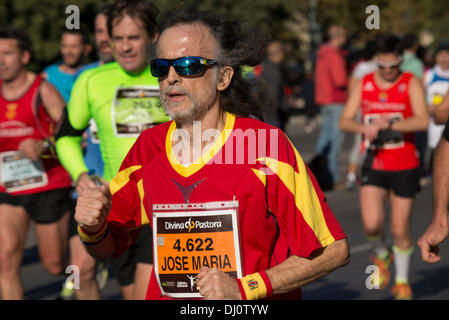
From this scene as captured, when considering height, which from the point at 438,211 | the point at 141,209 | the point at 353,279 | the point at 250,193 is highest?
the point at 250,193

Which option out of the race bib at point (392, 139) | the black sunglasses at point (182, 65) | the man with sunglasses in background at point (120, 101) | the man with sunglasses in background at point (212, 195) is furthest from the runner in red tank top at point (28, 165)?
the black sunglasses at point (182, 65)

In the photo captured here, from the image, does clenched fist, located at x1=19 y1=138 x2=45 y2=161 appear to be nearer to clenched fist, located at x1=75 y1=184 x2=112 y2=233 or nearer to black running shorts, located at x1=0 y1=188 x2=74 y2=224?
black running shorts, located at x1=0 y1=188 x2=74 y2=224

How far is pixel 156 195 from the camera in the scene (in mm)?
3293

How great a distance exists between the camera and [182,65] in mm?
3246

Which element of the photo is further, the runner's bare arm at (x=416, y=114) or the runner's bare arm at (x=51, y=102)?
the runner's bare arm at (x=416, y=114)

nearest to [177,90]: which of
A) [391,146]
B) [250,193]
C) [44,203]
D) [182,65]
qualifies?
[182,65]

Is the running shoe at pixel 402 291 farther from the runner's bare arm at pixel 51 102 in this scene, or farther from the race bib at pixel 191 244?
the race bib at pixel 191 244

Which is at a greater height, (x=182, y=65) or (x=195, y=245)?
(x=182, y=65)

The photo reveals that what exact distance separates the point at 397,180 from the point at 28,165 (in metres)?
2.96

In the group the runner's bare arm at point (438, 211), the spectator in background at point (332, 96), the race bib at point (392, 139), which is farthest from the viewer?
the spectator in background at point (332, 96)

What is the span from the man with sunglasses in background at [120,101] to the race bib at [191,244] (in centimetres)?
188

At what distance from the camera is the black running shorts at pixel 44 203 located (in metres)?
6.47

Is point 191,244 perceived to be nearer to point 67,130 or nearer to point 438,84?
point 67,130

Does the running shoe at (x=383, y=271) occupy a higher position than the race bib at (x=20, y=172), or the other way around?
the race bib at (x=20, y=172)
